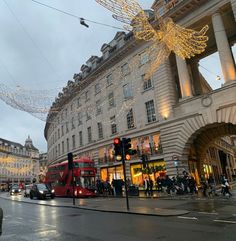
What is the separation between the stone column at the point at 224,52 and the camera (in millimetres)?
24859

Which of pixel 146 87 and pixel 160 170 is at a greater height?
pixel 146 87

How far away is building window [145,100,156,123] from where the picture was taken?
32.1 meters

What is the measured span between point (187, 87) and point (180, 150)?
600cm

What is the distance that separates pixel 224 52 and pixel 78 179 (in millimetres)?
18464

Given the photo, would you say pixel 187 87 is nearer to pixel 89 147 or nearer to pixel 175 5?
pixel 175 5

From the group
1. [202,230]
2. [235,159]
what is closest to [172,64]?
[202,230]

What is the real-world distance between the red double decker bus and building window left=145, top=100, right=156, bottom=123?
7917 mm

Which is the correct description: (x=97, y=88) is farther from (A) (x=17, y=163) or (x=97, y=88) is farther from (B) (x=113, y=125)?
(A) (x=17, y=163)

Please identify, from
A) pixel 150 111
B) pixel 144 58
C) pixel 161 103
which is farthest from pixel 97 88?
pixel 161 103

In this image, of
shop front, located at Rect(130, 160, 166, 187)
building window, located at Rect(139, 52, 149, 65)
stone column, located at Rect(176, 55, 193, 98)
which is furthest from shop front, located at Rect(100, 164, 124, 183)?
stone column, located at Rect(176, 55, 193, 98)

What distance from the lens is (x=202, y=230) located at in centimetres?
874

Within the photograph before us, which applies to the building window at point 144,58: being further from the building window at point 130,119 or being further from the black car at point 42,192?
the black car at point 42,192

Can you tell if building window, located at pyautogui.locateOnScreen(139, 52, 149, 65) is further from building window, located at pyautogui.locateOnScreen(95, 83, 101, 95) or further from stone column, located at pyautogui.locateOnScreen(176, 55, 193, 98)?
building window, located at pyautogui.locateOnScreen(95, 83, 101, 95)

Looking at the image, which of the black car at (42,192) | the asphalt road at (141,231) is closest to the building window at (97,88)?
the black car at (42,192)
